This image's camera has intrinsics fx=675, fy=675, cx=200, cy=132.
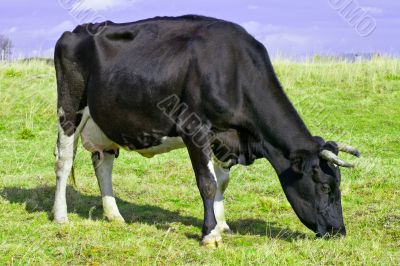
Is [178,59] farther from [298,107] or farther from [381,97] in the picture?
[381,97]

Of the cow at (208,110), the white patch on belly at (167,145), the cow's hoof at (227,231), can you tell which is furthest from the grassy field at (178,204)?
the white patch on belly at (167,145)

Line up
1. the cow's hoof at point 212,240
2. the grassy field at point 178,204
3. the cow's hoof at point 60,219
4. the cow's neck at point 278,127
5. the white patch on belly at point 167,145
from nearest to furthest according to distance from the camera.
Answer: the grassy field at point 178,204 → the cow's hoof at point 212,240 → the cow's neck at point 278,127 → the white patch on belly at point 167,145 → the cow's hoof at point 60,219

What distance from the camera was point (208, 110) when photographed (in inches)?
285

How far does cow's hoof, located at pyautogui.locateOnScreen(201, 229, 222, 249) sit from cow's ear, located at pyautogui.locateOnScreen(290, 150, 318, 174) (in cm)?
110

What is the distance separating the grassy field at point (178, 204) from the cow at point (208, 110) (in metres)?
0.49

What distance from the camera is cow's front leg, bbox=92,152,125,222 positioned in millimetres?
8703

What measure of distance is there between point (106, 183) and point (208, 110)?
2.41 meters

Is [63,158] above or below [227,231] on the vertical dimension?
above

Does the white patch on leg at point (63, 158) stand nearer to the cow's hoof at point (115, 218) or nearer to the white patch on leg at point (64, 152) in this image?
the white patch on leg at point (64, 152)

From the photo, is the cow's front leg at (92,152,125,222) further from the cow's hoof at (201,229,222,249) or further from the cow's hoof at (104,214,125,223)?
the cow's hoof at (201,229,222,249)

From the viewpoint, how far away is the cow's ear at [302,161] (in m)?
7.23

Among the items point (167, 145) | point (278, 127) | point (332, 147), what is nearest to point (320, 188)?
point (332, 147)

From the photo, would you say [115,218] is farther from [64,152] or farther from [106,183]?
[64,152]

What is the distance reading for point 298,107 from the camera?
1806 cm
